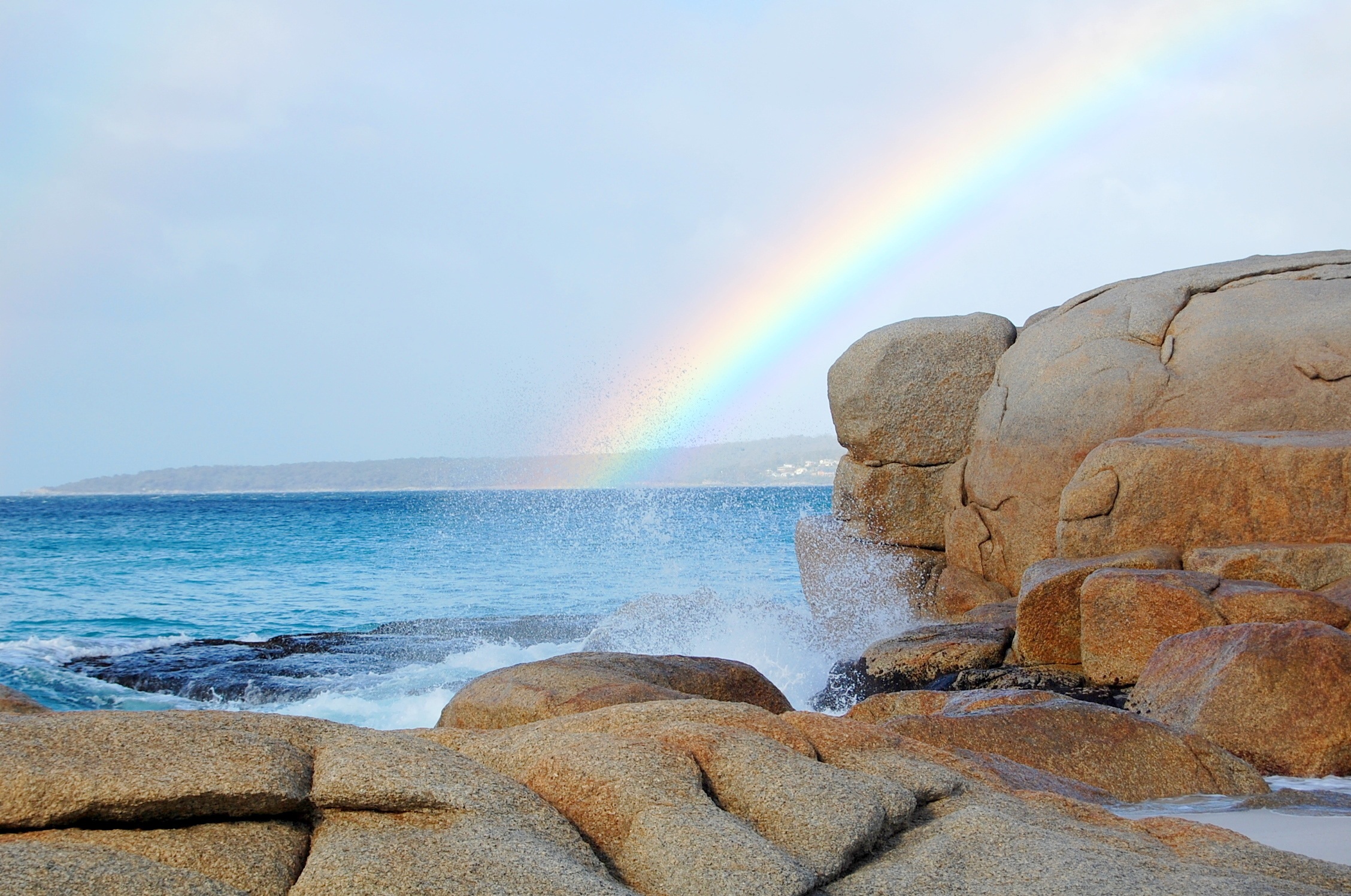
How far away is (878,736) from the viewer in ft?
13.6

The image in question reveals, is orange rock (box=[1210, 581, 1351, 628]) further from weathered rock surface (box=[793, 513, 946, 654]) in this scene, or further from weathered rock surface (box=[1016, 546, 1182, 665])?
weathered rock surface (box=[793, 513, 946, 654])

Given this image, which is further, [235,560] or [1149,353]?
[235,560]

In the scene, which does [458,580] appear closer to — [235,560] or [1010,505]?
[235,560]

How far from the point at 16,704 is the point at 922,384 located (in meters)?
11.2

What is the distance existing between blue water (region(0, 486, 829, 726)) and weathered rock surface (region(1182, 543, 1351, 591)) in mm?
4671

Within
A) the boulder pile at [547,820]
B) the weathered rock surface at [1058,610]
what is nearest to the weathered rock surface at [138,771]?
the boulder pile at [547,820]

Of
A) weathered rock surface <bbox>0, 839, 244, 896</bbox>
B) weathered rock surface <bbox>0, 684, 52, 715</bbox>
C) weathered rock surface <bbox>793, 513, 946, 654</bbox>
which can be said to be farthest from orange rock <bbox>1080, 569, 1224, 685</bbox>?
weathered rock surface <bbox>0, 839, 244, 896</bbox>

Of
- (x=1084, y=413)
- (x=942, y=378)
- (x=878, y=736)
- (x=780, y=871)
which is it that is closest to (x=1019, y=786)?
(x=878, y=736)

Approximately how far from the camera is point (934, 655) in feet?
31.2

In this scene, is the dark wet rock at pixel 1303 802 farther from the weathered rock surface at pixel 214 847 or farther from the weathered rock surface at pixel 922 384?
the weathered rock surface at pixel 922 384

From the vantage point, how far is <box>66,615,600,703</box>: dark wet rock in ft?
42.0

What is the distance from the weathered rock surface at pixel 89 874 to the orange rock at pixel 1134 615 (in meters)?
7.15

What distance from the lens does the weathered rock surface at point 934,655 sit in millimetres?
9422

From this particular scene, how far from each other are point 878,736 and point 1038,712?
1892 mm
